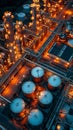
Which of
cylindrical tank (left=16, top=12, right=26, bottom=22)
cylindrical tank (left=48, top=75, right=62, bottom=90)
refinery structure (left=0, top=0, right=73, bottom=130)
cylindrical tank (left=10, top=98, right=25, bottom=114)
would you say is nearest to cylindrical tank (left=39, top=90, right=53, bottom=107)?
refinery structure (left=0, top=0, right=73, bottom=130)

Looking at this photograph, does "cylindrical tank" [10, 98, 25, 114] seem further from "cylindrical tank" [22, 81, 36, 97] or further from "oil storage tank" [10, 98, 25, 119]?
"cylindrical tank" [22, 81, 36, 97]

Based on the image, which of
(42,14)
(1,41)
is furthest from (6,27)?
(42,14)

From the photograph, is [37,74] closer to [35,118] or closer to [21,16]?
[35,118]

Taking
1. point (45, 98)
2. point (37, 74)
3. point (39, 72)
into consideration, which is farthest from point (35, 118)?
point (39, 72)

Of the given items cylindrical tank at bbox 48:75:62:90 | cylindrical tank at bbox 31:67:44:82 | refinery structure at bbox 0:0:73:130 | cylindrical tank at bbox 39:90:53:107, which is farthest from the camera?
cylindrical tank at bbox 31:67:44:82

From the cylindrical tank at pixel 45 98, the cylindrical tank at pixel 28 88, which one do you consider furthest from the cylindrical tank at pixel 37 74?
the cylindrical tank at pixel 45 98

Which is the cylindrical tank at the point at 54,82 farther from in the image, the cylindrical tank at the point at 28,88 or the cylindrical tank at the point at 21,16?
the cylindrical tank at the point at 21,16
